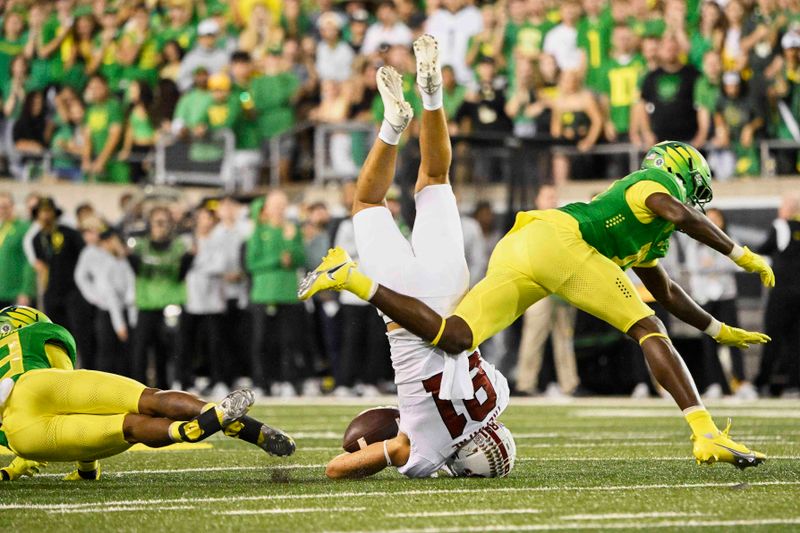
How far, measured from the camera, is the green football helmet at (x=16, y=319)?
20.2 feet

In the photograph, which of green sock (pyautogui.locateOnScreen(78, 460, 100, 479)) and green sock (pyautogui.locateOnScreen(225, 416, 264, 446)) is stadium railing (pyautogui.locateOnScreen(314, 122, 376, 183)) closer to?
green sock (pyautogui.locateOnScreen(78, 460, 100, 479))

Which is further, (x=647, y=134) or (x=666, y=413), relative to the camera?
(x=647, y=134)

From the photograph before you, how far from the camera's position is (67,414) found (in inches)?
231

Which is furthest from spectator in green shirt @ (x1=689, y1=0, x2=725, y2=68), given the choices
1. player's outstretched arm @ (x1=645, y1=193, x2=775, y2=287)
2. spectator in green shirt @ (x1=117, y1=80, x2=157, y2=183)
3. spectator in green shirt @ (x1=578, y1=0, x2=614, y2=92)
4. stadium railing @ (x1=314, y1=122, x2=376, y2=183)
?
player's outstretched arm @ (x1=645, y1=193, x2=775, y2=287)

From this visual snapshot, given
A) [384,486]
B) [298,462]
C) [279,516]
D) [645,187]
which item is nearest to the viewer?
[279,516]

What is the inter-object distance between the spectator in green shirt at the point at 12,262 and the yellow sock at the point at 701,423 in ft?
29.8

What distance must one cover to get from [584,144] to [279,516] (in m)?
9.44

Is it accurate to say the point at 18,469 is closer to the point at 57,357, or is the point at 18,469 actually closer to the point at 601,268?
the point at 57,357

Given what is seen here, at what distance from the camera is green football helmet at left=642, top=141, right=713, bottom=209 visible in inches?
254

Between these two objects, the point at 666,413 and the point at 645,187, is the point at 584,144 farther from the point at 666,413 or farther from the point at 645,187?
the point at 645,187

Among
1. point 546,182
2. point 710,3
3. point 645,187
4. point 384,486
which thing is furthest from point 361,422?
point 710,3

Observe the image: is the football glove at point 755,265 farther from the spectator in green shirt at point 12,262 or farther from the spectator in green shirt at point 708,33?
the spectator in green shirt at point 12,262

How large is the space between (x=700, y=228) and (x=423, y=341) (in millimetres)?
1267

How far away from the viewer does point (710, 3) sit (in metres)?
13.8
